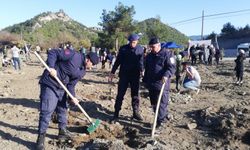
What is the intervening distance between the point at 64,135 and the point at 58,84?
0.91m

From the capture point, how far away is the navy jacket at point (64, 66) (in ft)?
21.1

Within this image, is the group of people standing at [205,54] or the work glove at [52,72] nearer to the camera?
the work glove at [52,72]

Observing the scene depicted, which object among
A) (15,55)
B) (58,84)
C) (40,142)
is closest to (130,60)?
(58,84)

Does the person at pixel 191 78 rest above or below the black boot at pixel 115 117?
above

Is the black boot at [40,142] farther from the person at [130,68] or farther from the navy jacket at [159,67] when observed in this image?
the navy jacket at [159,67]

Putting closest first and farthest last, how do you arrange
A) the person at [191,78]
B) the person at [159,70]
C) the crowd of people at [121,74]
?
the crowd of people at [121,74]
the person at [159,70]
the person at [191,78]

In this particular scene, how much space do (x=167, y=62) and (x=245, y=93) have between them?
259 inches

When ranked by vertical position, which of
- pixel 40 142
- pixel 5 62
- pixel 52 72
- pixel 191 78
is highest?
pixel 52 72

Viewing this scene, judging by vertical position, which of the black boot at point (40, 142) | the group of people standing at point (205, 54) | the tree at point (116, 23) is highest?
the tree at point (116, 23)

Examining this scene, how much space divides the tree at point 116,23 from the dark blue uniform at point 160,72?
117 ft

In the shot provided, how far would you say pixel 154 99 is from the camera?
7.81m

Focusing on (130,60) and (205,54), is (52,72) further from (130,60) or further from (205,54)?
(205,54)

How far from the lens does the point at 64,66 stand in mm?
6664

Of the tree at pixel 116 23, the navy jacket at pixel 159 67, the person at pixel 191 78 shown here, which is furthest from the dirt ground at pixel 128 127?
the tree at pixel 116 23
